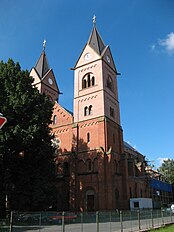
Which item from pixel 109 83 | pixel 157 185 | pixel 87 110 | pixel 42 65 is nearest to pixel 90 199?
pixel 87 110

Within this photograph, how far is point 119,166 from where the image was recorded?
36.8 meters

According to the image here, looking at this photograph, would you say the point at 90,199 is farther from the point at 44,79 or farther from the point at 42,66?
the point at 42,66

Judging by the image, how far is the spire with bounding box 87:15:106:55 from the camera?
44.3 meters

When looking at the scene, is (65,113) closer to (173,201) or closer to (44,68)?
(44,68)

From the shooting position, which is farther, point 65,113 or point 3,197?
point 65,113

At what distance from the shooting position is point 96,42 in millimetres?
45438

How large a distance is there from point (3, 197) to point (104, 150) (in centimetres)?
1489

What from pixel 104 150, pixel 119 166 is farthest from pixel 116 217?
pixel 119 166

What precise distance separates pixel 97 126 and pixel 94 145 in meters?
2.98

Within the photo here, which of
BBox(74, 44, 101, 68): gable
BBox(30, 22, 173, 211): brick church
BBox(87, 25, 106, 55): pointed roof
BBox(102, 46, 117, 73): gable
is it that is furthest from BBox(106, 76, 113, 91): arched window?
BBox(87, 25, 106, 55): pointed roof

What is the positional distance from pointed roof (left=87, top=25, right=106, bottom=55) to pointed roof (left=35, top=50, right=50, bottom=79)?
40.0 ft

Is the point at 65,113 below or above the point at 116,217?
above

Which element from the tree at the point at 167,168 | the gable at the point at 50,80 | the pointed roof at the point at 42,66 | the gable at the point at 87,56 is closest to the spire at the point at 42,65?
the pointed roof at the point at 42,66

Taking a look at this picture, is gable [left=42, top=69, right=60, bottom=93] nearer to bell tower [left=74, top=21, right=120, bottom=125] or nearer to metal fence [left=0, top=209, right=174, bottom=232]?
bell tower [left=74, top=21, right=120, bottom=125]
